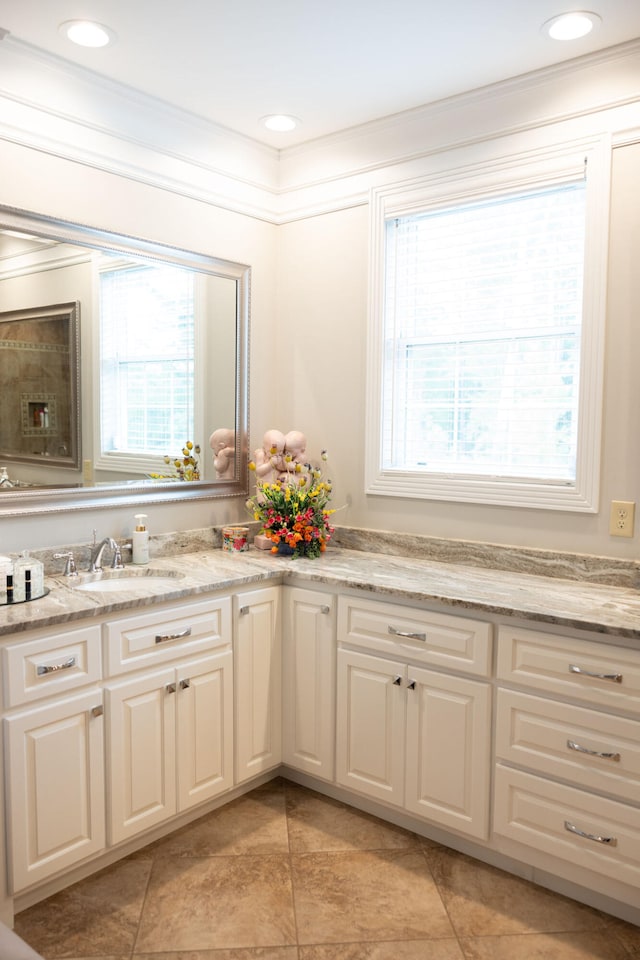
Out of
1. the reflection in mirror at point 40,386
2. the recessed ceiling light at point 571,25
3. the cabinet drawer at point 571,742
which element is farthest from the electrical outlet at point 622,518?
the reflection in mirror at point 40,386

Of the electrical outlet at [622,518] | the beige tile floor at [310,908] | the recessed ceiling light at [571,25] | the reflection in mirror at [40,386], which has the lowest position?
the beige tile floor at [310,908]

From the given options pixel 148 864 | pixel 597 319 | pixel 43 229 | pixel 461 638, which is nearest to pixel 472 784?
pixel 461 638

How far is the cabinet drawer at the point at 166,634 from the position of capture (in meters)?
2.27

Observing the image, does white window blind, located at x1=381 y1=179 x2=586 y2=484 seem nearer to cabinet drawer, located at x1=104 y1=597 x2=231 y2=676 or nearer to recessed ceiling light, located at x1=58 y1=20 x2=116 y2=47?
cabinet drawer, located at x1=104 y1=597 x2=231 y2=676

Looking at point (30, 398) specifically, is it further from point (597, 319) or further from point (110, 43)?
point (597, 319)

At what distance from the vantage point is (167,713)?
2.43 m

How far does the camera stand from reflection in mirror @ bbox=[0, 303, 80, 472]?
2477 millimetres

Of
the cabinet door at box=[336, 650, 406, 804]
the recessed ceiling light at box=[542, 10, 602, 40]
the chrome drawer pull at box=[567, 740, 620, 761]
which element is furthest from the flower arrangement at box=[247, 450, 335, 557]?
the recessed ceiling light at box=[542, 10, 602, 40]

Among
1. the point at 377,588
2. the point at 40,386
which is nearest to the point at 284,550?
the point at 377,588

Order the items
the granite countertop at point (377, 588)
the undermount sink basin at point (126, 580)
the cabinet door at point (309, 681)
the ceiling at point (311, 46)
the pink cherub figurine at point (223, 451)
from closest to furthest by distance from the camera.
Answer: the granite countertop at point (377, 588) → the ceiling at point (311, 46) → the undermount sink basin at point (126, 580) → the cabinet door at point (309, 681) → the pink cherub figurine at point (223, 451)

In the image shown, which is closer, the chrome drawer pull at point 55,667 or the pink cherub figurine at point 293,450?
the chrome drawer pull at point 55,667

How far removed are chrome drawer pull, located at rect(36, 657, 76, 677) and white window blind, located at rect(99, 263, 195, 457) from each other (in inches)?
35.7

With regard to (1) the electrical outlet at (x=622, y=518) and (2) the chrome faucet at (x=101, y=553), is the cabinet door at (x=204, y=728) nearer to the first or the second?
(2) the chrome faucet at (x=101, y=553)

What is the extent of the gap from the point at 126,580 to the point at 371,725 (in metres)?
1.05
